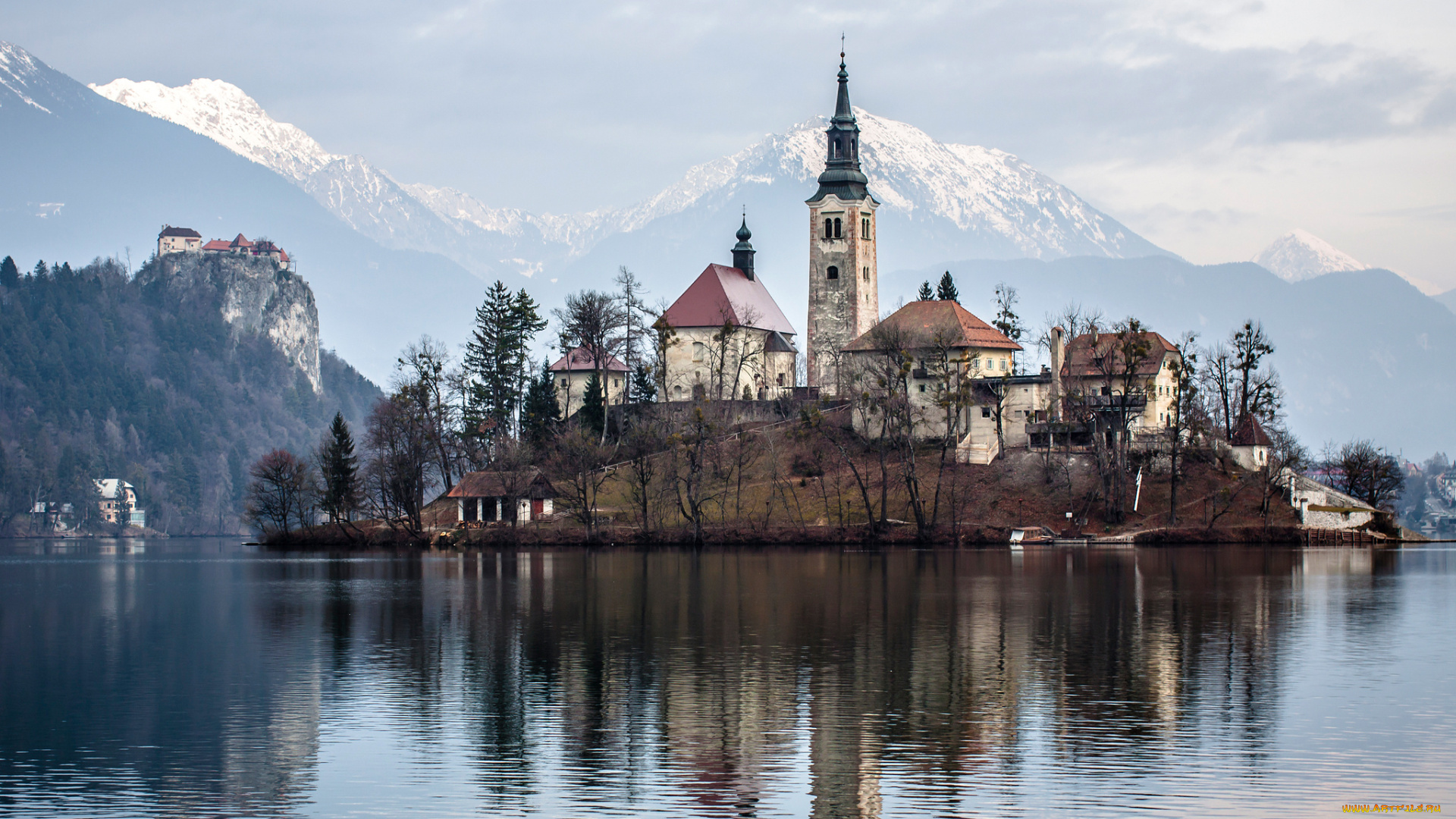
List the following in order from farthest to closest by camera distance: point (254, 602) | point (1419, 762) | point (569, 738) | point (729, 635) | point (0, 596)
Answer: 1. point (0, 596)
2. point (254, 602)
3. point (729, 635)
4. point (569, 738)
5. point (1419, 762)

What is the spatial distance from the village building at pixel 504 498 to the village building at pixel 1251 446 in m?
45.1

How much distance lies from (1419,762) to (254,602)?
40.8 m

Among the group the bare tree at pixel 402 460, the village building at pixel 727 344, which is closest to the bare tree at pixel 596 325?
the village building at pixel 727 344

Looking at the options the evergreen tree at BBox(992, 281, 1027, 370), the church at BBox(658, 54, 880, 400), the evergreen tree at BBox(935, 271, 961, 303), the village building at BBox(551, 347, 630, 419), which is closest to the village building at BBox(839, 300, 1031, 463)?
the evergreen tree at BBox(992, 281, 1027, 370)

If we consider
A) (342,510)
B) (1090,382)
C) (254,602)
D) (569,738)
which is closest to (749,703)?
(569,738)

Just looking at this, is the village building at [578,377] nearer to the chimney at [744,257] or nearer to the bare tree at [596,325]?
A: the bare tree at [596,325]

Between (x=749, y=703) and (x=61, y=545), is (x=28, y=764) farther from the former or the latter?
(x=61, y=545)

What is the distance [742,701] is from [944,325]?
7490 centimetres

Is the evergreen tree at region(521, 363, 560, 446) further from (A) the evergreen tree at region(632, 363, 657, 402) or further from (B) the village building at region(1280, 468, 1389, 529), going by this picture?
(B) the village building at region(1280, 468, 1389, 529)

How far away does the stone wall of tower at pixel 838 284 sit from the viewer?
12194 cm

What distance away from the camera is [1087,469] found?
305ft

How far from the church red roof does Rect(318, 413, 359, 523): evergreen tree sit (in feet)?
89.9

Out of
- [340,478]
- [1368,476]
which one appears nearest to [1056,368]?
[1368,476]

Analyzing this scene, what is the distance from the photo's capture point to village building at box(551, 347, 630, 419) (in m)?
121
